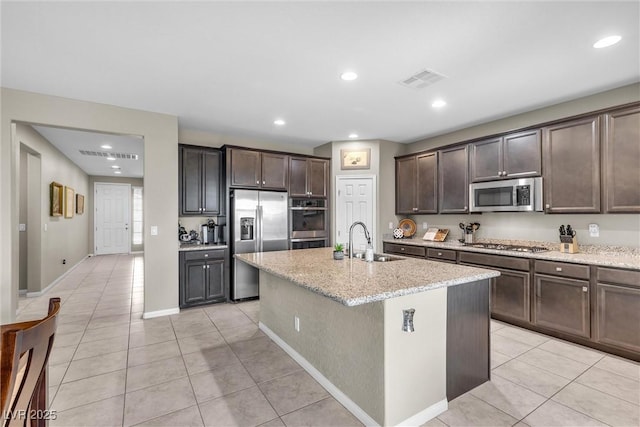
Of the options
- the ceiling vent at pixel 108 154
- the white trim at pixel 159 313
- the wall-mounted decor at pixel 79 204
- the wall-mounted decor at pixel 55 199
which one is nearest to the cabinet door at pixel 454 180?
the white trim at pixel 159 313

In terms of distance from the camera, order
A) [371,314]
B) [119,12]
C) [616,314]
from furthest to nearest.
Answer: [616,314]
[119,12]
[371,314]

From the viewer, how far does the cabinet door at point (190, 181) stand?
14.4ft

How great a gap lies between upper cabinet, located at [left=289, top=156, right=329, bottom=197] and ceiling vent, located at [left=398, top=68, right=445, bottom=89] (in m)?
2.46

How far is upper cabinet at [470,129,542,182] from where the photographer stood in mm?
3602

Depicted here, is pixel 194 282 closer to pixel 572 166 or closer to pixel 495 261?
pixel 495 261

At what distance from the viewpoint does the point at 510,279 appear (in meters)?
3.47

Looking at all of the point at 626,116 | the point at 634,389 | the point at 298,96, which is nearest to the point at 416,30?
the point at 298,96

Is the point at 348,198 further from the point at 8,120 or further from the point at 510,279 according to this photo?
the point at 8,120

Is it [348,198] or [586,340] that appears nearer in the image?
[586,340]

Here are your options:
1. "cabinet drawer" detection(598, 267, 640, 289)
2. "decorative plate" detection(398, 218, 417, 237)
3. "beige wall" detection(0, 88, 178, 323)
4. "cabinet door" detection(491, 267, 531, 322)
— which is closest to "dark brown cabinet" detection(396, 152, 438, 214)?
"decorative plate" detection(398, 218, 417, 237)

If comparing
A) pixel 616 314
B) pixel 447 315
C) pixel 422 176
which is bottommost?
pixel 616 314

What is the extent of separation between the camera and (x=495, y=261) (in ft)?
11.9

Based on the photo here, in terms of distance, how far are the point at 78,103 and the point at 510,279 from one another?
17.3 feet

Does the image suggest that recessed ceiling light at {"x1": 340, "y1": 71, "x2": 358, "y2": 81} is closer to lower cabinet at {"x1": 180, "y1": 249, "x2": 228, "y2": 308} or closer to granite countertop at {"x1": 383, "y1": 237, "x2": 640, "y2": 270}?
granite countertop at {"x1": 383, "y1": 237, "x2": 640, "y2": 270}
